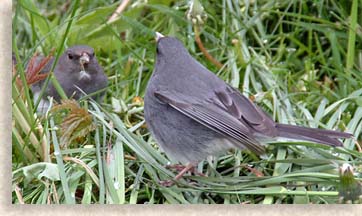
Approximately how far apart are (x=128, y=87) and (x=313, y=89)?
100cm

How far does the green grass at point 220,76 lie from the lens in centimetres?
325

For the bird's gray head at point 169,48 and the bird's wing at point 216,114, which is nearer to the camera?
the bird's wing at point 216,114

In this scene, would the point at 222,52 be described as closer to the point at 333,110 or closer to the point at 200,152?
the point at 333,110

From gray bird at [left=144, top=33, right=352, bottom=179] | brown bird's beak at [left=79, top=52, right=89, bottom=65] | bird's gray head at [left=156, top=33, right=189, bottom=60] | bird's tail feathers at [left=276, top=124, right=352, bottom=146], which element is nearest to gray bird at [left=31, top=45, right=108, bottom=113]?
brown bird's beak at [left=79, top=52, right=89, bottom=65]

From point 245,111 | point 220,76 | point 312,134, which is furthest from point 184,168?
point 220,76

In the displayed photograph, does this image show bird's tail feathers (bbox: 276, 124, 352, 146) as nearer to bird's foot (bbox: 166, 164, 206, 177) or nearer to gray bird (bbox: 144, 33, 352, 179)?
gray bird (bbox: 144, 33, 352, 179)

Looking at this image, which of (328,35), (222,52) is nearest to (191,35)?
(222,52)

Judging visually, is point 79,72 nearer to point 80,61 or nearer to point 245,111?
point 80,61

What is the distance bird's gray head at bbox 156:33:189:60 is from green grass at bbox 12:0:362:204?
357 mm

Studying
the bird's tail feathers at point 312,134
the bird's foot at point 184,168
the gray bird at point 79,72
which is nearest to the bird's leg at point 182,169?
the bird's foot at point 184,168

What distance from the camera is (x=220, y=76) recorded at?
13.9 ft

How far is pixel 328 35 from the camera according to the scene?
439 cm

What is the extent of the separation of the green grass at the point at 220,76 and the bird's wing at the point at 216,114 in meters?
0.18

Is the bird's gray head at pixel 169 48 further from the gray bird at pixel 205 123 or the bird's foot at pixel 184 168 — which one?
the bird's foot at pixel 184 168
